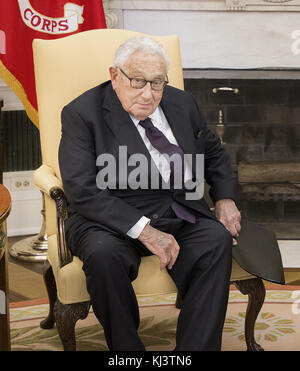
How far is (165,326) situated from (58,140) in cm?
92

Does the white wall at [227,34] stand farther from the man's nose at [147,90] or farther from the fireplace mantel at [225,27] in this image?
the man's nose at [147,90]

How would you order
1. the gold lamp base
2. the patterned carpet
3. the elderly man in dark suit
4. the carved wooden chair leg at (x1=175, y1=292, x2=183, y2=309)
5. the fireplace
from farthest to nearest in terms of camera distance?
the fireplace < the gold lamp base < the carved wooden chair leg at (x1=175, y1=292, x2=183, y2=309) < the patterned carpet < the elderly man in dark suit

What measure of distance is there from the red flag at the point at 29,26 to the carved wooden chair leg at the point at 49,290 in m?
1.26

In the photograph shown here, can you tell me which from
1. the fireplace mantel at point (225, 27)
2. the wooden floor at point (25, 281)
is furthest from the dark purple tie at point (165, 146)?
the fireplace mantel at point (225, 27)

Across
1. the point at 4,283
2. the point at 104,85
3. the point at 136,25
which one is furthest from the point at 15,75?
the point at 4,283

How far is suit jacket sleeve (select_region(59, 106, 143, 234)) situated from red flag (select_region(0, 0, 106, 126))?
141 cm

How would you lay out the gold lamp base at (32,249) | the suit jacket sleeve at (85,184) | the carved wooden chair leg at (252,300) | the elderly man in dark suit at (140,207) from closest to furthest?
the elderly man in dark suit at (140,207), the suit jacket sleeve at (85,184), the carved wooden chair leg at (252,300), the gold lamp base at (32,249)

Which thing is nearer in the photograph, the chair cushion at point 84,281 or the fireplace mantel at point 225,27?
the chair cushion at point 84,281

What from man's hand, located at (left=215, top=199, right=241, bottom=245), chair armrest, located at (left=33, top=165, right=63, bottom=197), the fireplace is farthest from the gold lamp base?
man's hand, located at (left=215, top=199, right=241, bottom=245)

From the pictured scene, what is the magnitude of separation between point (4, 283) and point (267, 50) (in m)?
2.81

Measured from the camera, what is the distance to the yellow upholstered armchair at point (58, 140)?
208 centimetres

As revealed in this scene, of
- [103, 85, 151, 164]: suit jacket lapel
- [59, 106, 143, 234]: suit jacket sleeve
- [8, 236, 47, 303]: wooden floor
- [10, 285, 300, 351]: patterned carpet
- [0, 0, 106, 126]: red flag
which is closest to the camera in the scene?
[59, 106, 143, 234]: suit jacket sleeve

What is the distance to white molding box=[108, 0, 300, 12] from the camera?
4.05m

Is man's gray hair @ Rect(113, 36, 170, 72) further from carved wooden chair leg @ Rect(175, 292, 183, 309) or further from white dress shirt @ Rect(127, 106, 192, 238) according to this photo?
carved wooden chair leg @ Rect(175, 292, 183, 309)
